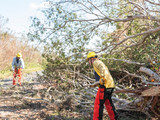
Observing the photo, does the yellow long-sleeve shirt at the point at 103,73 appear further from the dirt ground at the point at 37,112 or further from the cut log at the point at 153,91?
the dirt ground at the point at 37,112

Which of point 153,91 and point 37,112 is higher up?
point 153,91

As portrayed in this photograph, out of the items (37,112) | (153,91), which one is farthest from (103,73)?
(37,112)

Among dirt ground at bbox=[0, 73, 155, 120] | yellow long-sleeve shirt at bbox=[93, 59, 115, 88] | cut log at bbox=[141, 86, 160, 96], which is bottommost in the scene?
dirt ground at bbox=[0, 73, 155, 120]

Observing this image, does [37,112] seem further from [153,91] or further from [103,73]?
[153,91]

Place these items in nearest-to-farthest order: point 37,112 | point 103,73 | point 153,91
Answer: point 153,91, point 103,73, point 37,112

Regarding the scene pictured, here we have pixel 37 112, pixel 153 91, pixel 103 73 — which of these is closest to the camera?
pixel 153 91

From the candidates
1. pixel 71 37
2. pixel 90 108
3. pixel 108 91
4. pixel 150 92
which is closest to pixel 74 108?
pixel 90 108

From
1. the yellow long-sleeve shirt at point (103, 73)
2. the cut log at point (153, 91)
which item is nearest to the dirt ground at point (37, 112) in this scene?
the cut log at point (153, 91)

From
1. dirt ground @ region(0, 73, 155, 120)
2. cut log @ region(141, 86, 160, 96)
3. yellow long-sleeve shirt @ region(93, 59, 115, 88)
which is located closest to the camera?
cut log @ region(141, 86, 160, 96)

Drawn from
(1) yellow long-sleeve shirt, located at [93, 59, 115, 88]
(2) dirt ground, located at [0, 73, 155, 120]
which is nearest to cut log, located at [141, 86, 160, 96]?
(1) yellow long-sleeve shirt, located at [93, 59, 115, 88]

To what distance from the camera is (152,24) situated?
321 inches

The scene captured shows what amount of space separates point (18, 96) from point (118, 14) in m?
5.29

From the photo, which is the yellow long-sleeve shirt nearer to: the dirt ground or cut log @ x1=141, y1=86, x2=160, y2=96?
cut log @ x1=141, y1=86, x2=160, y2=96

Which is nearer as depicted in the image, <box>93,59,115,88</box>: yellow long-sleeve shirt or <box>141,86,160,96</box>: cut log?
<box>141,86,160,96</box>: cut log
